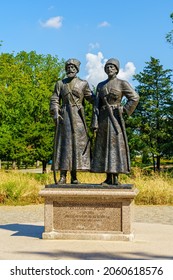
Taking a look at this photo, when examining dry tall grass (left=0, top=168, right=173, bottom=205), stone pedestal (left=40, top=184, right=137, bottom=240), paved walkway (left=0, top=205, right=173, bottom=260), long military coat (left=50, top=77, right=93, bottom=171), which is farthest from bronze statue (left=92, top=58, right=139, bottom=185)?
dry tall grass (left=0, top=168, right=173, bottom=205)

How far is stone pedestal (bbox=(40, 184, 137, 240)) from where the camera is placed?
319 inches

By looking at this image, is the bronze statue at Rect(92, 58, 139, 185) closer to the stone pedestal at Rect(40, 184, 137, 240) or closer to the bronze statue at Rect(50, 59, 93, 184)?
the bronze statue at Rect(50, 59, 93, 184)

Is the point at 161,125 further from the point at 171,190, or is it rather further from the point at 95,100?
the point at 95,100

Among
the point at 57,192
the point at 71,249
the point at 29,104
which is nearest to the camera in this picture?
the point at 71,249

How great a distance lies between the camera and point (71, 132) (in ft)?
28.2

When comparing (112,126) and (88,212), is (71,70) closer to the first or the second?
(112,126)

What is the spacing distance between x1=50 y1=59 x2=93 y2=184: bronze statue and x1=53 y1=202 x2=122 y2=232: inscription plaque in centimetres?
59

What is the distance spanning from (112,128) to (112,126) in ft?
0.12

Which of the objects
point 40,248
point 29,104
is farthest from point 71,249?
point 29,104

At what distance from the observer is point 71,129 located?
8586 millimetres

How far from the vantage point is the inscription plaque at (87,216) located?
817 centimetres

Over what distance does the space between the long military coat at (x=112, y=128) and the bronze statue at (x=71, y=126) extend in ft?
0.89

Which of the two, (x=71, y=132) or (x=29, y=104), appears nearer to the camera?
(x=71, y=132)

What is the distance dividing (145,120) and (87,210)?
2227 cm
